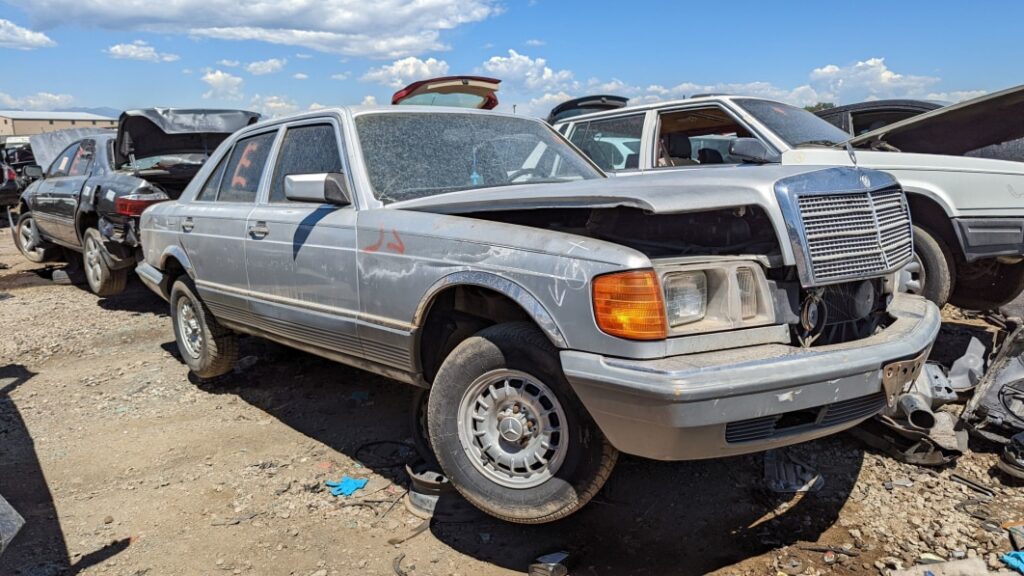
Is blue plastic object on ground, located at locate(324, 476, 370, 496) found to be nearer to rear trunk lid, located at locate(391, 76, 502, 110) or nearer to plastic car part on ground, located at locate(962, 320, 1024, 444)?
plastic car part on ground, located at locate(962, 320, 1024, 444)

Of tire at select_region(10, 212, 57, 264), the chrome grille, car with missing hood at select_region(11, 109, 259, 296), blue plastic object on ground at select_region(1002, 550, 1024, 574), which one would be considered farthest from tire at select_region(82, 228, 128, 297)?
blue plastic object on ground at select_region(1002, 550, 1024, 574)

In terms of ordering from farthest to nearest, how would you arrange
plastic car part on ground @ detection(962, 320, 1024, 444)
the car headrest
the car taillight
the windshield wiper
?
the car taillight < the car headrest < the windshield wiper < plastic car part on ground @ detection(962, 320, 1024, 444)

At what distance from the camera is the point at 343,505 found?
3400mm

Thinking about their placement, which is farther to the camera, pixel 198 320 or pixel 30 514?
pixel 198 320

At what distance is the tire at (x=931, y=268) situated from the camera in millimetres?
4883

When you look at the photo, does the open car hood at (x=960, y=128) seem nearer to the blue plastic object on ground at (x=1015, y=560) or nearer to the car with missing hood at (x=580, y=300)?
the car with missing hood at (x=580, y=300)

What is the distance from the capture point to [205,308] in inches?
193

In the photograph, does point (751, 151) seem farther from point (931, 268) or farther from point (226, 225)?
point (226, 225)

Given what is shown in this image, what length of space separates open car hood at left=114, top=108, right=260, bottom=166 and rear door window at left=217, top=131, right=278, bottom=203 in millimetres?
3336

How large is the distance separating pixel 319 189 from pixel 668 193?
5.33 feet

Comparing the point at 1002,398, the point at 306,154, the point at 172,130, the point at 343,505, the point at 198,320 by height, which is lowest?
the point at 343,505

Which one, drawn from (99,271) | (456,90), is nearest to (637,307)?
(456,90)

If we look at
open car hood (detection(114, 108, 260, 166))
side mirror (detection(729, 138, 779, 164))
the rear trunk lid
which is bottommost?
side mirror (detection(729, 138, 779, 164))

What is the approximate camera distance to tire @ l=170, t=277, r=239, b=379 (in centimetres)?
491
